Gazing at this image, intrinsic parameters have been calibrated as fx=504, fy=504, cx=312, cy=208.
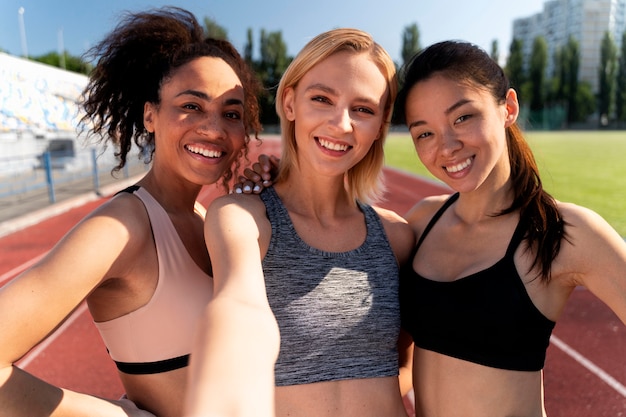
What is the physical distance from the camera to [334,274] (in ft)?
5.65

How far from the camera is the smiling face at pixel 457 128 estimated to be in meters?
1.82

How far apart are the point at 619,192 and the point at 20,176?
17.8m

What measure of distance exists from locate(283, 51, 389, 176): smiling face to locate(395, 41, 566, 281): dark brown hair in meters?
0.20

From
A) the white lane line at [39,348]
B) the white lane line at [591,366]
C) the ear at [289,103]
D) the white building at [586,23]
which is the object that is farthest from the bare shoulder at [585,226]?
the white building at [586,23]

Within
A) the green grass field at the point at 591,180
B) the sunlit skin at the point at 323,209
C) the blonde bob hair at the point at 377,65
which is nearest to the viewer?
the sunlit skin at the point at 323,209

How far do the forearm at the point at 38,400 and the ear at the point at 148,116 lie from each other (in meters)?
1.11

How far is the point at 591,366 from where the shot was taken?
171 inches

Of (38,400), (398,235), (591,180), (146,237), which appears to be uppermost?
(146,237)

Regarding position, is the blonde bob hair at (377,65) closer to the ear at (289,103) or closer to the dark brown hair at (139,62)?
the ear at (289,103)

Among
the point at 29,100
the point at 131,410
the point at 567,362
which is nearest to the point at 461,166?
the point at 131,410

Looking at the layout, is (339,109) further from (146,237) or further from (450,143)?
(146,237)

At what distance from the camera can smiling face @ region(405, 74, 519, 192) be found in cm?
182

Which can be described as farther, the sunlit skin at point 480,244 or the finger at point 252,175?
the finger at point 252,175

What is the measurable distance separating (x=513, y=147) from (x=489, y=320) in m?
0.75
